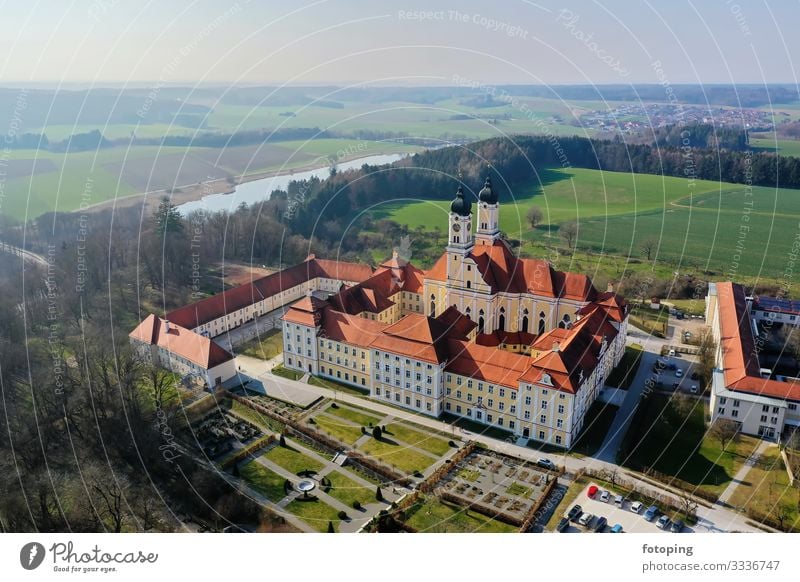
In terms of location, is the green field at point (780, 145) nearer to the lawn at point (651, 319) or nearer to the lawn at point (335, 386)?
the lawn at point (651, 319)

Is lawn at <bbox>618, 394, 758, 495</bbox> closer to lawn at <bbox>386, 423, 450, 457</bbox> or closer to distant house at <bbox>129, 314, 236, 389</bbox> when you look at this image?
lawn at <bbox>386, 423, 450, 457</bbox>

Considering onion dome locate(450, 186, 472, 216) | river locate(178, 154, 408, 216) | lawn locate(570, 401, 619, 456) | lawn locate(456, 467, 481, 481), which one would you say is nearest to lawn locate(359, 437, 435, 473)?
lawn locate(456, 467, 481, 481)

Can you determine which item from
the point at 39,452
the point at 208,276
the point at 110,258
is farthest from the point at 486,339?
the point at 110,258

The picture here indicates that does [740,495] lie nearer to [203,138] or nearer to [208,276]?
[208,276]

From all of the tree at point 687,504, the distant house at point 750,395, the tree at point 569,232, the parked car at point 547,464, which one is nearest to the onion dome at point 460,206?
the parked car at point 547,464

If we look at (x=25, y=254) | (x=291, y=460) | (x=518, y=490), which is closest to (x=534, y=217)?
(x=518, y=490)
